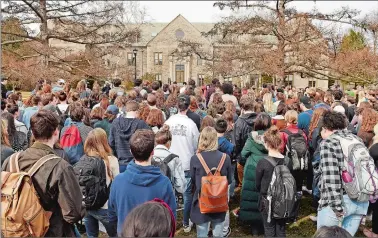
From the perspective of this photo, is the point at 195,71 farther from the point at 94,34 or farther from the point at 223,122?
the point at 223,122

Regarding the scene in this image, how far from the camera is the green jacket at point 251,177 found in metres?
5.26

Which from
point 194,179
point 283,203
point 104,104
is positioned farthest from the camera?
point 104,104

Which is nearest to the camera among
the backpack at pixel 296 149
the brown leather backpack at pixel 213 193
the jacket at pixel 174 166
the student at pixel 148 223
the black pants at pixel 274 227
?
the student at pixel 148 223

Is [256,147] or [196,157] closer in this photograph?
[196,157]

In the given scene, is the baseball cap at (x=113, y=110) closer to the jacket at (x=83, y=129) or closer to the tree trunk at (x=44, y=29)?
the jacket at (x=83, y=129)

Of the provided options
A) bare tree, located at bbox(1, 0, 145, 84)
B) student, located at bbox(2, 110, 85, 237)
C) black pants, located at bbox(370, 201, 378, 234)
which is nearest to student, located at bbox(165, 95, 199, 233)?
black pants, located at bbox(370, 201, 378, 234)

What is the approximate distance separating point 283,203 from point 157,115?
8.80 feet

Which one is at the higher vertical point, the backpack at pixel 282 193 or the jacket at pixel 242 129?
the jacket at pixel 242 129

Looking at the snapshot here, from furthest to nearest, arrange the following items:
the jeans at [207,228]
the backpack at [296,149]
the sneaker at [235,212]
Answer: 1. the sneaker at [235,212]
2. the backpack at [296,149]
3. the jeans at [207,228]

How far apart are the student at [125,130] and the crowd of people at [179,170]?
0.02m

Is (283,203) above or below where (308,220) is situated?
above

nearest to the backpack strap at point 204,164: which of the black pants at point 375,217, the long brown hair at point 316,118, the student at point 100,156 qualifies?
the student at point 100,156

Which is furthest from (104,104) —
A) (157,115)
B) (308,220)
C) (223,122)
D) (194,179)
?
(308,220)

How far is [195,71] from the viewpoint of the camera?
55.2m
